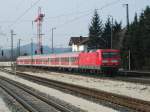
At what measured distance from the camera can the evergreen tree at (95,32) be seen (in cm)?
9925

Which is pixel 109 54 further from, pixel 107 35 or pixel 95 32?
pixel 95 32

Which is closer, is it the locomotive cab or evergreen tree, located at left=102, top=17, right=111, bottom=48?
the locomotive cab

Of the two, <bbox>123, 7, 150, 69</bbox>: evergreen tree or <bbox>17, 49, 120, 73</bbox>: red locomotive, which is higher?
<bbox>123, 7, 150, 69</bbox>: evergreen tree

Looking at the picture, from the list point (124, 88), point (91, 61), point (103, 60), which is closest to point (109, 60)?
point (103, 60)

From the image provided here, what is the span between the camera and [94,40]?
100 m

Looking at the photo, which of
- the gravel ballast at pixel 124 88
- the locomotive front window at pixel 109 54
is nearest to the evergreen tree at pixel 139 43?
the locomotive front window at pixel 109 54

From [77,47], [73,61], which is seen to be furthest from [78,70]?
[77,47]

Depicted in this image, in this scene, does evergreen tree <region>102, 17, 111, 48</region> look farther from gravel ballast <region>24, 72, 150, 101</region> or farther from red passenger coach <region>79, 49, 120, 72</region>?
gravel ballast <region>24, 72, 150, 101</region>

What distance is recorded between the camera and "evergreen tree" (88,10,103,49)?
99.2 meters

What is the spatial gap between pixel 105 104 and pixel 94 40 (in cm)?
7958

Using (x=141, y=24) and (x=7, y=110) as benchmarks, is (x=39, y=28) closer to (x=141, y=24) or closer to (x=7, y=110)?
(x=141, y=24)

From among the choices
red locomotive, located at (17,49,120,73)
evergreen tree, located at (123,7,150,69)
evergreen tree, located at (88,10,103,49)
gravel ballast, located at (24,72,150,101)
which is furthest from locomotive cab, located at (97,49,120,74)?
evergreen tree, located at (88,10,103,49)

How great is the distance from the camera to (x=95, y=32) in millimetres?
104562

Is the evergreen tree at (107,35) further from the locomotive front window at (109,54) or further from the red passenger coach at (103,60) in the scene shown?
the locomotive front window at (109,54)
